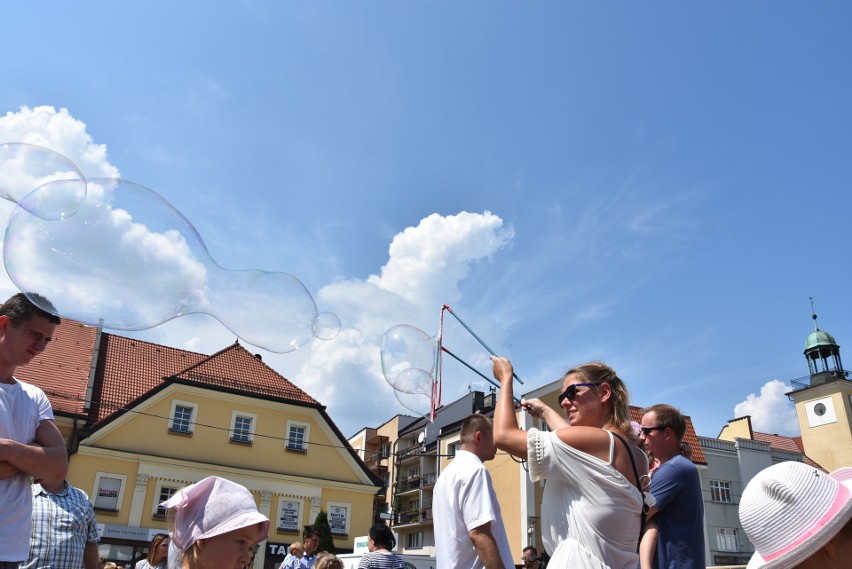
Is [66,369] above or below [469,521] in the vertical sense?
above

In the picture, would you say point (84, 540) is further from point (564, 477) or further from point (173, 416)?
point (173, 416)

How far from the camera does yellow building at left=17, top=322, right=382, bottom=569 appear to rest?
23.1 meters

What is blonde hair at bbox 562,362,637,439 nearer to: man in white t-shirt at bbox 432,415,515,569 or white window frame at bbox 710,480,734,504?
man in white t-shirt at bbox 432,415,515,569

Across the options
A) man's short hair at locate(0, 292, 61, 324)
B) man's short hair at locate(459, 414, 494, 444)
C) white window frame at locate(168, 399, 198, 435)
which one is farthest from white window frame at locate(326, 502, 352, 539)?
man's short hair at locate(0, 292, 61, 324)

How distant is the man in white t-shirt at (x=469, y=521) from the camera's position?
11.9 feet

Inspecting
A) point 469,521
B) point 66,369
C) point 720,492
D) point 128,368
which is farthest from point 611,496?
point 720,492

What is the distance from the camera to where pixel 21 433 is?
307cm

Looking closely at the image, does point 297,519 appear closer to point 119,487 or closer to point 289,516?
point 289,516

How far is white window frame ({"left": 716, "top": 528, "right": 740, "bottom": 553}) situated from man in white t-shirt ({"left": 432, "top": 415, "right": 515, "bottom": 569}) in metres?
38.9

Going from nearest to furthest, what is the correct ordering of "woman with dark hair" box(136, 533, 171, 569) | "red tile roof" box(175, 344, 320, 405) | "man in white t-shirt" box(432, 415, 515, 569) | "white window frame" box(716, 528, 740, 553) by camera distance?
1. "man in white t-shirt" box(432, 415, 515, 569)
2. "woman with dark hair" box(136, 533, 171, 569)
3. "red tile roof" box(175, 344, 320, 405)
4. "white window frame" box(716, 528, 740, 553)

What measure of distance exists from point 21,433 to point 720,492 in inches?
1644

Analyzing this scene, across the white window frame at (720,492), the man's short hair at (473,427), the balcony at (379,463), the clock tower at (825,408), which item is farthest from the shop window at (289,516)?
the clock tower at (825,408)

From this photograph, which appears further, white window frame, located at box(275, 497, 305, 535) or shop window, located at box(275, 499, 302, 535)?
shop window, located at box(275, 499, 302, 535)

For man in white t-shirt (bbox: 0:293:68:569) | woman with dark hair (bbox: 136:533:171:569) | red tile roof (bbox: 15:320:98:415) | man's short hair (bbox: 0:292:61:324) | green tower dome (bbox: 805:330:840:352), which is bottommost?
woman with dark hair (bbox: 136:533:171:569)
